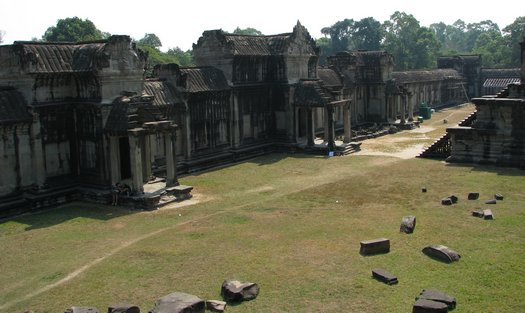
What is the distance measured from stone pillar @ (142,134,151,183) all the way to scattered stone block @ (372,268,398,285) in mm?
14275

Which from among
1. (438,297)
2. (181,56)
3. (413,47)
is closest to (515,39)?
(413,47)

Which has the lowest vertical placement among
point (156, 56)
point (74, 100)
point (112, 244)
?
point (112, 244)

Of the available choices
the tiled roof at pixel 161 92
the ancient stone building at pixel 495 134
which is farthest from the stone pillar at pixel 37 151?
the ancient stone building at pixel 495 134

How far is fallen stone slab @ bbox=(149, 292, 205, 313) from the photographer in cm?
1229

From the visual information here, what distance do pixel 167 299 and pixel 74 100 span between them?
15.4 metres

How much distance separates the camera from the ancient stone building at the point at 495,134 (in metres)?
29.6

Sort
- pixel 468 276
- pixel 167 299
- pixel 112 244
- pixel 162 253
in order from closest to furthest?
pixel 167 299 → pixel 468 276 → pixel 162 253 → pixel 112 244

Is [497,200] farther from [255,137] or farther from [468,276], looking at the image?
[255,137]

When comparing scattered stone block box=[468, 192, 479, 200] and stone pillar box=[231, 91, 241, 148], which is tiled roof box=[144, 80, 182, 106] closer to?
stone pillar box=[231, 91, 241, 148]

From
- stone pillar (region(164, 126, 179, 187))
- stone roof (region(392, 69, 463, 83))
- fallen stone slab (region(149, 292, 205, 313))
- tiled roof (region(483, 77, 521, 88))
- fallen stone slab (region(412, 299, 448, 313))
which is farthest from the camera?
tiled roof (region(483, 77, 521, 88))

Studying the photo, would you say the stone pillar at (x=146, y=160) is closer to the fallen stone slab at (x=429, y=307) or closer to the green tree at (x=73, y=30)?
the fallen stone slab at (x=429, y=307)

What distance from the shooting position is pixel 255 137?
37.4 metres

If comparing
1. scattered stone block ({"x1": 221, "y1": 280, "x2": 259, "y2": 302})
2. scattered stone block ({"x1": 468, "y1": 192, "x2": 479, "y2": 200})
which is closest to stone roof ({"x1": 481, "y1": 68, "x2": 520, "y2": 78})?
scattered stone block ({"x1": 468, "y1": 192, "x2": 479, "y2": 200})

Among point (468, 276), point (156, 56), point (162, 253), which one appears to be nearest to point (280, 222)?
point (162, 253)
